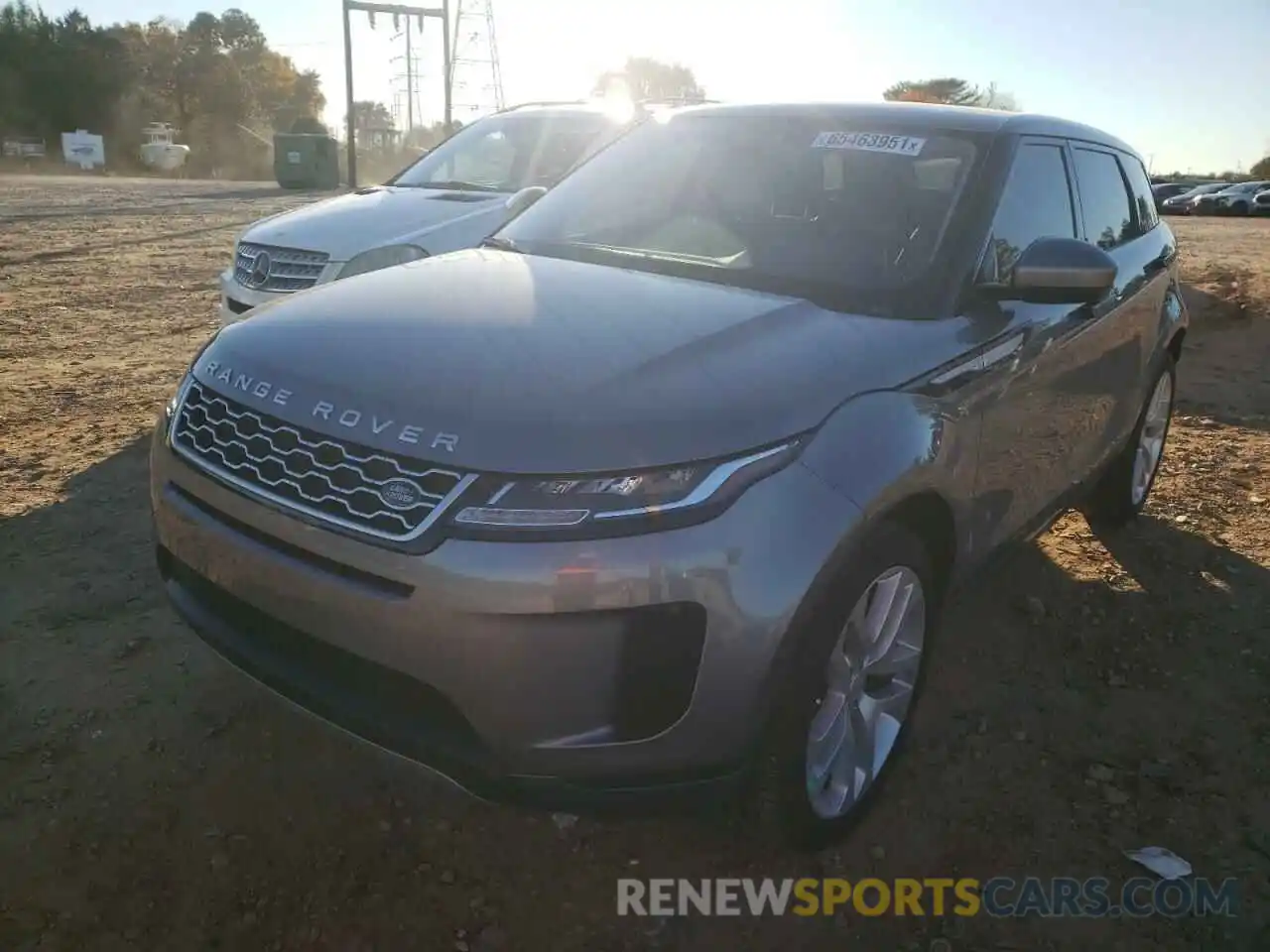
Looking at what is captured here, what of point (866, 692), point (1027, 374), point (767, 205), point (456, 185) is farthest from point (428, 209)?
point (866, 692)

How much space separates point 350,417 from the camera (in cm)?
206

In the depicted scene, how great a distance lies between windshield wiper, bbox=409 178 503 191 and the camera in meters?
6.43

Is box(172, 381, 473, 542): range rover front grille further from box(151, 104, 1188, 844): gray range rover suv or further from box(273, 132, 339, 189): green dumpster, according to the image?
box(273, 132, 339, 189): green dumpster

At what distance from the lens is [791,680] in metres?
2.08

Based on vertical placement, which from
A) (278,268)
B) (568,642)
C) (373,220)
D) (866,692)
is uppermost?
(373,220)

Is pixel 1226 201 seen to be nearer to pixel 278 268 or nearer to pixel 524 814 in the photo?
pixel 278 268

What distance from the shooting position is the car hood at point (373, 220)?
5.49m

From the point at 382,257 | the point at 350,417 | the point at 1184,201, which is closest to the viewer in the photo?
the point at 350,417

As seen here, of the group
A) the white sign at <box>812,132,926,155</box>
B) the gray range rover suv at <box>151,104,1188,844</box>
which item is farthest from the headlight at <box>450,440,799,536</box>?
the white sign at <box>812,132,926,155</box>

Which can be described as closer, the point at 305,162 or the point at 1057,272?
the point at 1057,272

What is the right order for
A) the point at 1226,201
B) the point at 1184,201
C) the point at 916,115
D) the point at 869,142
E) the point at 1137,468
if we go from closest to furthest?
the point at 869,142
the point at 916,115
the point at 1137,468
the point at 1226,201
the point at 1184,201

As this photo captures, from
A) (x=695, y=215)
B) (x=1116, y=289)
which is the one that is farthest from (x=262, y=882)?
(x=1116, y=289)

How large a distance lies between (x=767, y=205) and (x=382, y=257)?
9.21ft

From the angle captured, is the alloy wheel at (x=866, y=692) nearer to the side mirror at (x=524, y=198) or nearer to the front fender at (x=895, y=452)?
the front fender at (x=895, y=452)
